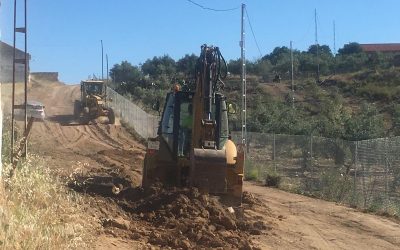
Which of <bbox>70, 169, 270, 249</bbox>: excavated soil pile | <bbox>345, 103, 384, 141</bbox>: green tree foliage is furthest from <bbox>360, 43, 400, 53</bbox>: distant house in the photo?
<bbox>70, 169, 270, 249</bbox>: excavated soil pile

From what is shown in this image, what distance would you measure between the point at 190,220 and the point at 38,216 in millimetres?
4683

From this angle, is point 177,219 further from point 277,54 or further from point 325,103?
point 277,54

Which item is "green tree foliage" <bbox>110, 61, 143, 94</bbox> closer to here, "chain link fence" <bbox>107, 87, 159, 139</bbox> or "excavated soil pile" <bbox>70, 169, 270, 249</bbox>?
"chain link fence" <bbox>107, 87, 159, 139</bbox>

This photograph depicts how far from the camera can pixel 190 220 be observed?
38.8ft

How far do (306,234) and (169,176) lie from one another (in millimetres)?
3766

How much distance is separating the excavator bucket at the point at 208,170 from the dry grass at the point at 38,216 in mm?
4005

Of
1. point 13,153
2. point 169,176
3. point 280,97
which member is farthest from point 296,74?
point 13,153

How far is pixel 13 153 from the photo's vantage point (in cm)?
1034

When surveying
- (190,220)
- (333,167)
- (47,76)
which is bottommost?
(190,220)

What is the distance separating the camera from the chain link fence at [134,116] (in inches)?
1668

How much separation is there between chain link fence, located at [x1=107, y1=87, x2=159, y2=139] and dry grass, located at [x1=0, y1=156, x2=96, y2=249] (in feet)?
102

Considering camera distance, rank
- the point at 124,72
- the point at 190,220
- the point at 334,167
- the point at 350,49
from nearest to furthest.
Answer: the point at 190,220
the point at 334,167
the point at 124,72
the point at 350,49

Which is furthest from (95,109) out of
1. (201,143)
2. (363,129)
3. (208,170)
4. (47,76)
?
(47,76)

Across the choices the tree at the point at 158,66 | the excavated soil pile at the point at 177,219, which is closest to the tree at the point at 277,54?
the tree at the point at 158,66
